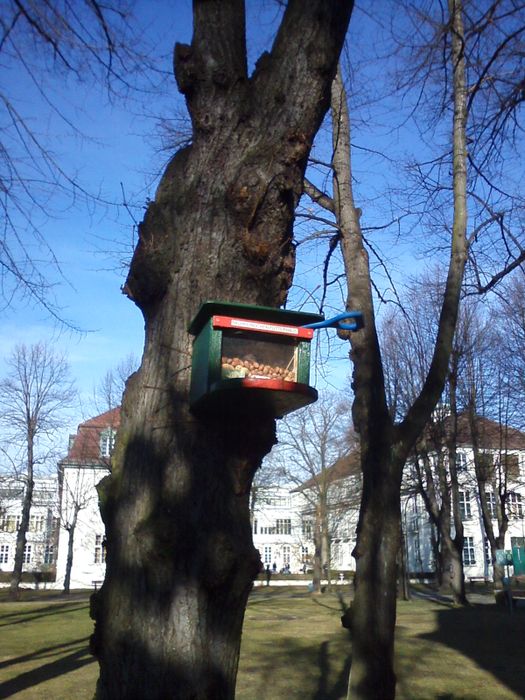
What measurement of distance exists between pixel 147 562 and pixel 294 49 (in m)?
2.44

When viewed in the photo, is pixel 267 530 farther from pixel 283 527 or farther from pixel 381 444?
pixel 381 444

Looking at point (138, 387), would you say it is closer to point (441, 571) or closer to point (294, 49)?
point (294, 49)

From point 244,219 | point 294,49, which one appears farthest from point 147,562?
point 294,49

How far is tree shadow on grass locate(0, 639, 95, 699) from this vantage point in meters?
10.8

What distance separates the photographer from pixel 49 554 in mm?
57031

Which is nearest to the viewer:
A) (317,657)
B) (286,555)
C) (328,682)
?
(328,682)

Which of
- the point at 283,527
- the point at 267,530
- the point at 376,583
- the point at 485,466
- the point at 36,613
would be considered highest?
the point at 485,466

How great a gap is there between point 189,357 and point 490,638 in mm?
14906

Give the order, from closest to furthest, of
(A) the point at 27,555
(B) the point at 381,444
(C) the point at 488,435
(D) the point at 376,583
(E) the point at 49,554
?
(D) the point at 376,583 < (B) the point at 381,444 < (C) the point at 488,435 < (E) the point at 49,554 < (A) the point at 27,555

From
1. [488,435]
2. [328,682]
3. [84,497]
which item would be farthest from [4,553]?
[328,682]

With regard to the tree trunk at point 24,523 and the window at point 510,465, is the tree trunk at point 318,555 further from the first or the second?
the tree trunk at point 24,523

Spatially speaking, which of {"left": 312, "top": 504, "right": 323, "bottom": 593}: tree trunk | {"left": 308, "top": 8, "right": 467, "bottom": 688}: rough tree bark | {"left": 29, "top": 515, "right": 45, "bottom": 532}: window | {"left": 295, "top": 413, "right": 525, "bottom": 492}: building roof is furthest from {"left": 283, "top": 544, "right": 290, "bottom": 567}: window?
{"left": 308, "top": 8, "right": 467, "bottom": 688}: rough tree bark

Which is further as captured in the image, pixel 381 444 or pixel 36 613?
pixel 36 613

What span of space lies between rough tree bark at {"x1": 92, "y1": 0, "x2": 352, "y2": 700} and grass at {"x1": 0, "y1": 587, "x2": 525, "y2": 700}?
8436mm
